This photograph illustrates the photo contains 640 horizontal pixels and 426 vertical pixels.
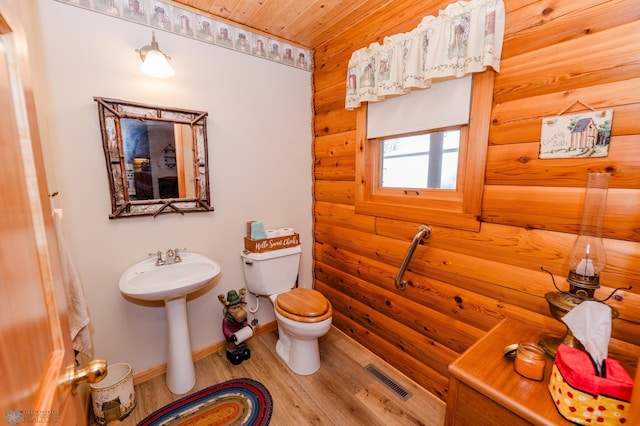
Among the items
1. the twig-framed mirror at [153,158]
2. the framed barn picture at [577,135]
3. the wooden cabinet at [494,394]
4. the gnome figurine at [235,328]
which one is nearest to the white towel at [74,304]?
the twig-framed mirror at [153,158]

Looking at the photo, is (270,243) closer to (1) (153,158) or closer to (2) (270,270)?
(2) (270,270)

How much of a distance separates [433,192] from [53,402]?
1.71 meters

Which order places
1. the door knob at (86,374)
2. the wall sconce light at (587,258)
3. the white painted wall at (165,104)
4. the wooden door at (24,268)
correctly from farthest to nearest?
the white painted wall at (165,104)
the wall sconce light at (587,258)
the door knob at (86,374)
the wooden door at (24,268)

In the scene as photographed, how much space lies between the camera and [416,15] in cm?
152

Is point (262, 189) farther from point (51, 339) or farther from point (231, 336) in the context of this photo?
point (51, 339)

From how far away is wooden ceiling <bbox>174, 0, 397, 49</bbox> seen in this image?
5.61 feet

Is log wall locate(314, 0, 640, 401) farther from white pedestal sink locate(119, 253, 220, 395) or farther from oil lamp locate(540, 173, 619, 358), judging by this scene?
white pedestal sink locate(119, 253, 220, 395)

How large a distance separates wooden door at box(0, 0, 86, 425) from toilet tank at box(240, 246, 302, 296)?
4.68 ft

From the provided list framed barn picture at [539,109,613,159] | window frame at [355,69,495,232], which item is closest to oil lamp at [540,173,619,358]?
framed barn picture at [539,109,613,159]

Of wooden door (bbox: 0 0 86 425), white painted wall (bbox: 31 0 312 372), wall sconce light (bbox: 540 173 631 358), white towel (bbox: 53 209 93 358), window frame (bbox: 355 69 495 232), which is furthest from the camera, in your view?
white painted wall (bbox: 31 0 312 372)

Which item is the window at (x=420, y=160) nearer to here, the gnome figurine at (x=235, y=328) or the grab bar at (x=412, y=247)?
the grab bar at (x=412, y=247)

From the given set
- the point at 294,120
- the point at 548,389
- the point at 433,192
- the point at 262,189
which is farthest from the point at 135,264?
the point at 548,389

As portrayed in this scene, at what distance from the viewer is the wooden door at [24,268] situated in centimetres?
37

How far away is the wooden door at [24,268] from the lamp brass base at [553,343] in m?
1.42
